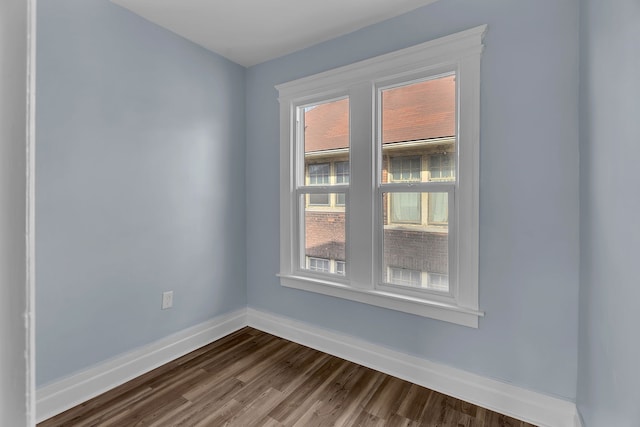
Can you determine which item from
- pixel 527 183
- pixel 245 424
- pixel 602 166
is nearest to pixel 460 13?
pixel 527 183

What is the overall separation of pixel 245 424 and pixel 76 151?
6.05ft

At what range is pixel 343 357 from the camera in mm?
2332

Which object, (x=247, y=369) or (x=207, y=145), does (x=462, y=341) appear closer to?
(x=247, y=369)

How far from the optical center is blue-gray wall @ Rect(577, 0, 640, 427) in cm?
92

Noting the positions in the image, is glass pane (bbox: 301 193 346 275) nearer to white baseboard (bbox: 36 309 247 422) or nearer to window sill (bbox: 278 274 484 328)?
window sill (bbox: 278 274 484 328)

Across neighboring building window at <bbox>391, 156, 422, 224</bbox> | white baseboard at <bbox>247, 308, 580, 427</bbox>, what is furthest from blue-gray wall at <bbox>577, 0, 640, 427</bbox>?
neighboring building window at <bbox>391, 156, 422, 224</bbox>

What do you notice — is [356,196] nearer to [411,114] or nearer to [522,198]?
[411,114]

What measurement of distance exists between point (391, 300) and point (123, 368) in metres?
1.84

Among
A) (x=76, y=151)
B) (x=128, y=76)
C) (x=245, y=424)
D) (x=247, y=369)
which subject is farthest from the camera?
(x=247, y=369)

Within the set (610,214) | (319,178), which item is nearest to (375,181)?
(319,178)

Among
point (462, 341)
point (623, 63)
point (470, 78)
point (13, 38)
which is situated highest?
point (470, 78)

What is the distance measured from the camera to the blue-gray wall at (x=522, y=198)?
1.60m

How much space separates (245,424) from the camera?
1672mm

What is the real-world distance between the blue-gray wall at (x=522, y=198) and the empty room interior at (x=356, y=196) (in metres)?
0.01
